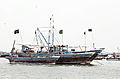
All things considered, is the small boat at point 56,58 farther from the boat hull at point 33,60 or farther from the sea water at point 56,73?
the sea water at point 56,73

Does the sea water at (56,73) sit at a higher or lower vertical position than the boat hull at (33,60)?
lower

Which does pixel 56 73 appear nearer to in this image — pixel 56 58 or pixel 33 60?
pixel 56 58

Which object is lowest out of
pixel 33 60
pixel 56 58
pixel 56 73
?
pixel 56 73

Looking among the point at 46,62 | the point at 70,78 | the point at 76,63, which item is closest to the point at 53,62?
the point at 46,62

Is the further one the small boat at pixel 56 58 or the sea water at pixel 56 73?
the small boat at pixel 56 58

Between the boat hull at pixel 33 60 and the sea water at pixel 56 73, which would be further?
the boat hull at pixel 33 60

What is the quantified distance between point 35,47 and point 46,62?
13.0 metres

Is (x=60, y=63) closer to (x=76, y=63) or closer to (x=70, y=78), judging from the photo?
(x=76, y=63)

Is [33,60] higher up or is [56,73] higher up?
[33,60]

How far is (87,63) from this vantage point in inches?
3848

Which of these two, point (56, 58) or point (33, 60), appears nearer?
point (56, 58)

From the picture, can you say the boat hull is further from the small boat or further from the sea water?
the sea water

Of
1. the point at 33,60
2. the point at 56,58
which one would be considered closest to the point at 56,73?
the point at 56,58

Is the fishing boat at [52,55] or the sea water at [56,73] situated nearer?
the sea water at [56,73]
